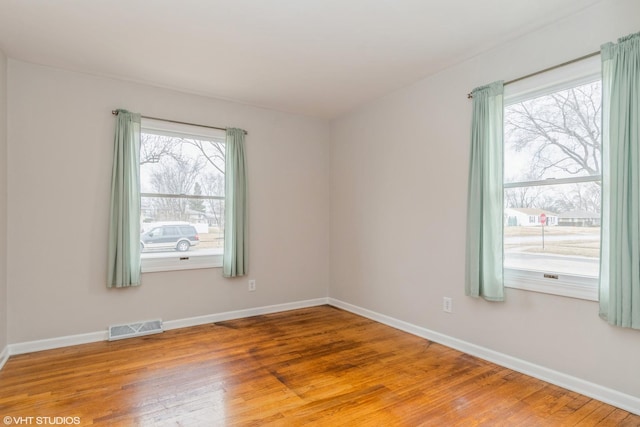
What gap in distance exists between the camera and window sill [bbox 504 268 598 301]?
7.82 ft

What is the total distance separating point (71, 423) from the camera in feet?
6.66

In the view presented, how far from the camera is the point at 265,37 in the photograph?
2.79 meters

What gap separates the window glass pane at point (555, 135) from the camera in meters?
2.41

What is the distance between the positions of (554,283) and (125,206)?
12.6 ft

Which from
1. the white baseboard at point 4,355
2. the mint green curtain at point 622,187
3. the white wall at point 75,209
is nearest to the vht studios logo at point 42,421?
the white baseboard at point 4,355

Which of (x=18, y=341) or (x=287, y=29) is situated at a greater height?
(x=287, y=29)

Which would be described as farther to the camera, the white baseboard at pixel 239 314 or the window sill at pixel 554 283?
the white baseboard at pixel 239 314

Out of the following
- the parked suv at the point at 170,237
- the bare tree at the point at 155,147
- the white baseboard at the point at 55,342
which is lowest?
the white baseboard at the point at 55,342

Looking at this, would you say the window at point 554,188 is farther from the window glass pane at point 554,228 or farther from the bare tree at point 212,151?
the bare tree at point 212,151

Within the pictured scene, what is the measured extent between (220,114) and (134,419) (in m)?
3.22

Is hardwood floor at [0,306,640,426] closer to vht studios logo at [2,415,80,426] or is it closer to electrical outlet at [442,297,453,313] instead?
vht studios logo at [2,415,80,426]

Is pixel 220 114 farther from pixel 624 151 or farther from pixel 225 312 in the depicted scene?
pixel 624 151

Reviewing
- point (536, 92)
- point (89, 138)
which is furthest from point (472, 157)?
point (89, 138)

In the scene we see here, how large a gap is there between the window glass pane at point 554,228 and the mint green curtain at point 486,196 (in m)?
0.11
